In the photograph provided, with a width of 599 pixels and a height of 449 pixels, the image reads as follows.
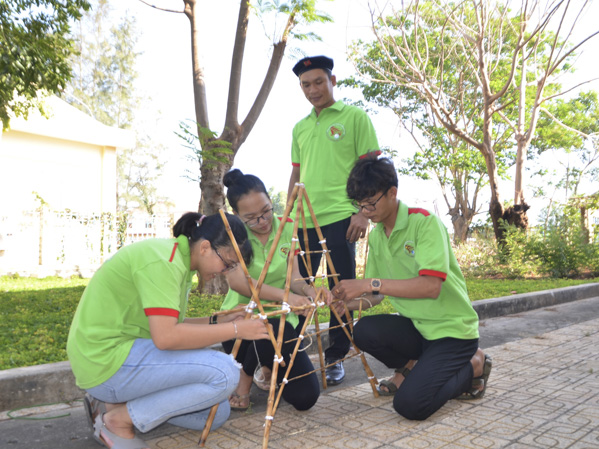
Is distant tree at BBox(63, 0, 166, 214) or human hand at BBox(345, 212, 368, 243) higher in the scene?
distant tree at BBox(63, 0, 166, 214)

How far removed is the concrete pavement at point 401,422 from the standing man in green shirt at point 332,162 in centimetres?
70

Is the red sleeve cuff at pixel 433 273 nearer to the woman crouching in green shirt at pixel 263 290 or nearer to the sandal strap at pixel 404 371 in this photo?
the woman crouching in green shirt at pixel 263 290

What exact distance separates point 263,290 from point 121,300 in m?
0.86

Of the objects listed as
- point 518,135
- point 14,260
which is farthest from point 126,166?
point 518,135

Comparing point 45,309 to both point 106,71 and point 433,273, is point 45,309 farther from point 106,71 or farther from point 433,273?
point 106,71

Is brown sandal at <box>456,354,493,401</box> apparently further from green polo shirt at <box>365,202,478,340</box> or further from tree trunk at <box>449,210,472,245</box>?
tree trunk at <box>449,210,472,245</box>

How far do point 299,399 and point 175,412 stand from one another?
74cm

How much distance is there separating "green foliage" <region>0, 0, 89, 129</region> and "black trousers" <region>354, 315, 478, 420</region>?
4.42 meters

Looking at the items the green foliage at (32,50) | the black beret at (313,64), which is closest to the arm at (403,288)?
the black beret at (313,64)

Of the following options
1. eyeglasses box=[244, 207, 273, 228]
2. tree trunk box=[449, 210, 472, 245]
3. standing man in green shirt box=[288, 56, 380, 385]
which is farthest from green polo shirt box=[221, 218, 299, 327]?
tree trunk box=[449, 210, 472, 245]

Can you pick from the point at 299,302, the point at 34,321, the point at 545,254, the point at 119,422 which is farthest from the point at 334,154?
the point at 545,254

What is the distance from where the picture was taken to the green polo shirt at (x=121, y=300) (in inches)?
82.4

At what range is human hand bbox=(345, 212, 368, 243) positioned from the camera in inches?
129

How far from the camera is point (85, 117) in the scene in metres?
14.0
